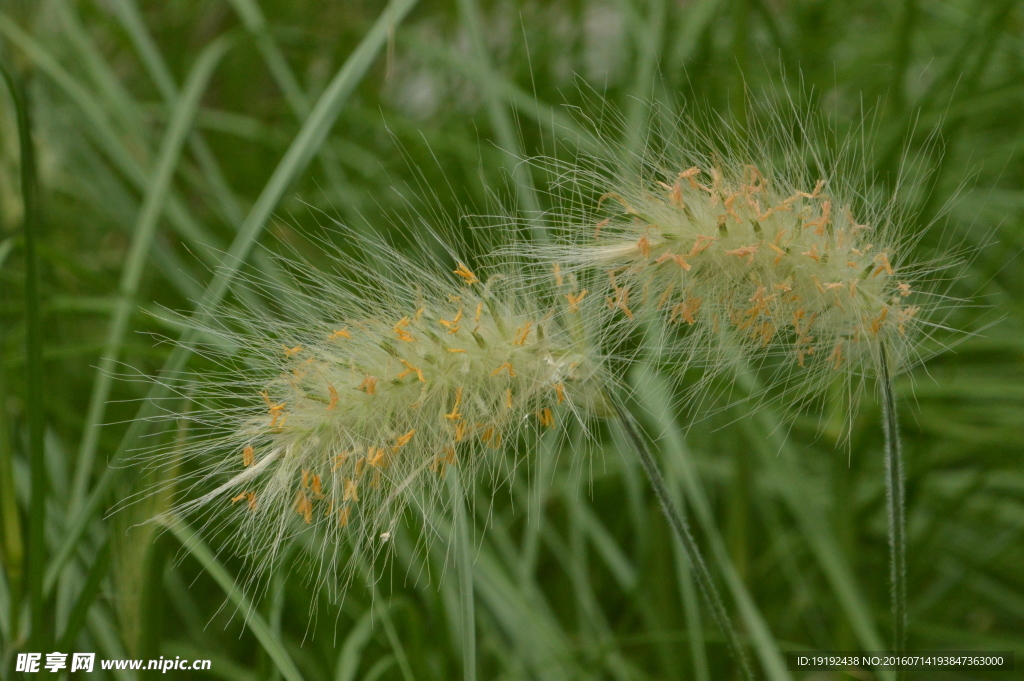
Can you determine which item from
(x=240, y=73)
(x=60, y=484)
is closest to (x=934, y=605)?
(x=60, y=484)

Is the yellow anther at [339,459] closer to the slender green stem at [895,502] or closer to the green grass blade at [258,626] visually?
the green grass blade at [258,626]

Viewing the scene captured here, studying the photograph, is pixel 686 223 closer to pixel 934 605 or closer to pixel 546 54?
pixel 934 605

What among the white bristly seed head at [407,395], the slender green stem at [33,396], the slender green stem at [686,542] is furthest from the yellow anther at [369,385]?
the slender green stem at [33,396]

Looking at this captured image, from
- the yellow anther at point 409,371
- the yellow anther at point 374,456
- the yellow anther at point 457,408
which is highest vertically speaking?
the yellow anther at point 409,371

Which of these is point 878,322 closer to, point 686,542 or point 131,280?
point 686,542

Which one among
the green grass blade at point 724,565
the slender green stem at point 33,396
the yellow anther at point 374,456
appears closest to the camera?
the yellow anther at point 374,456

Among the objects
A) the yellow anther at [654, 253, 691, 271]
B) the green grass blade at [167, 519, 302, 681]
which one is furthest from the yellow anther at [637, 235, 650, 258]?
the green grass blade at [167, 519, 302, 681]
